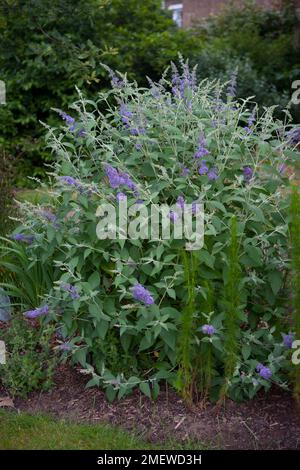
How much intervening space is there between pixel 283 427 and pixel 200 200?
1.22m

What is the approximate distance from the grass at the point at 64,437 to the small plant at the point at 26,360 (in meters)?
0.26

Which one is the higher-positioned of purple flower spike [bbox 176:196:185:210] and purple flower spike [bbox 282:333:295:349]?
purple flower spike [bbox 176:196:185:210]

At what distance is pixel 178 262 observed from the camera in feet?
11.8

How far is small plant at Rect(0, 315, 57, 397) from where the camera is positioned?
378 centimetres

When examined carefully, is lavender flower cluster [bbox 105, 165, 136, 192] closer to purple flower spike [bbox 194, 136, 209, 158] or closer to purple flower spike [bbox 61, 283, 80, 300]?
purple flower spike [bbox 194, 136, 209, 158]

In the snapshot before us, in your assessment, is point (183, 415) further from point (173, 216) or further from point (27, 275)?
point (27, 275)

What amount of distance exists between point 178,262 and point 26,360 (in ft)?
3.33

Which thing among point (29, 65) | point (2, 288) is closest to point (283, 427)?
point (2, 288)

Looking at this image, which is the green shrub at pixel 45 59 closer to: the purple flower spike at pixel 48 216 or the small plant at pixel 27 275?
the small plant at pixel 27 275

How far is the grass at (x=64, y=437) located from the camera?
330 centimetres

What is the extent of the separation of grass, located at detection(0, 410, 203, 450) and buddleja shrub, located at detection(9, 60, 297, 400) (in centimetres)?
26

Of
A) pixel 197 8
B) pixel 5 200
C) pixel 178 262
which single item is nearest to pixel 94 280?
pixel 178 262

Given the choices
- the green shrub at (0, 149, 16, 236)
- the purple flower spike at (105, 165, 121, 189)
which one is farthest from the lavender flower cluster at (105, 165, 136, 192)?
the green shrub at (0, 149, 16, 236)
